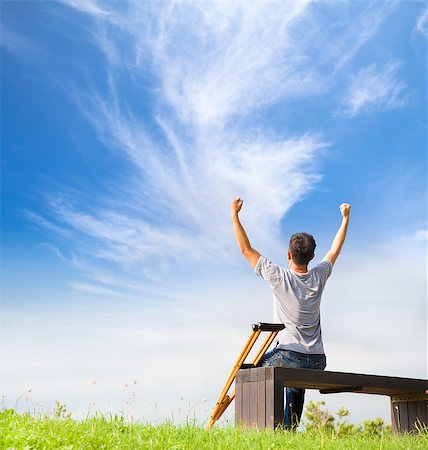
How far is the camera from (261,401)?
6.10m

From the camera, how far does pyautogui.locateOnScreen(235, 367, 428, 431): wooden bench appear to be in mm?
5996

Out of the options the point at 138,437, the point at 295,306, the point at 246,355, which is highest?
the point at 295,306

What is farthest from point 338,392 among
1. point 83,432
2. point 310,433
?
point 83,432

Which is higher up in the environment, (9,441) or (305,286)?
(305,286)

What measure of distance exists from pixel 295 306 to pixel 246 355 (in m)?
0.70

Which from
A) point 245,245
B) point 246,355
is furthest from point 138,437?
point 245,245

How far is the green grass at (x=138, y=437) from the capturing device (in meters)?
5.03

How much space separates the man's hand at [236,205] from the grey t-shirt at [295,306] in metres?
0.57

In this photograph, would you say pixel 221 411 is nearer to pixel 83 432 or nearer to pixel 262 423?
pixel 262 423

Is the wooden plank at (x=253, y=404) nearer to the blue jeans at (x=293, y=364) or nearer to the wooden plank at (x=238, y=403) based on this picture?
the wooden plank at (x=238, y=403)

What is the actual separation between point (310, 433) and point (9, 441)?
261cm

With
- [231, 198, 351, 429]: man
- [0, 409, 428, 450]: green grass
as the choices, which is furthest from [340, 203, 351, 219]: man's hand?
[0, 409, 428, 450]: green grass

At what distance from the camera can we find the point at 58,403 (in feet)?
20.1

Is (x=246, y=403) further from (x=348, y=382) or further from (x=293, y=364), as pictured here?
(x=348, y=382)
